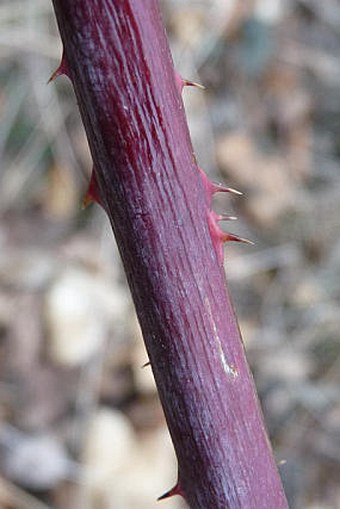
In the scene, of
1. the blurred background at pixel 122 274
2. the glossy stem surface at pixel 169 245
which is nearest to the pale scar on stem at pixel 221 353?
the glossy stem surface at pixel 169 245

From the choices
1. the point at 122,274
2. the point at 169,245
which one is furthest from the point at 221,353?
the point at 122,274

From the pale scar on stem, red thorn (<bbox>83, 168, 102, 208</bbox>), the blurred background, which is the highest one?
red thorn (<bbox>83, 168, 102, 208</bbox>)

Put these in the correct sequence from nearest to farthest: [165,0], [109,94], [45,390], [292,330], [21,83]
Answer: [109,94], [45,390], [292,330], [21,83], [165,0]

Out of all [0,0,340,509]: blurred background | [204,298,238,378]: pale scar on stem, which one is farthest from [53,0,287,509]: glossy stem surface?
[0,0,340,509]: blurred background

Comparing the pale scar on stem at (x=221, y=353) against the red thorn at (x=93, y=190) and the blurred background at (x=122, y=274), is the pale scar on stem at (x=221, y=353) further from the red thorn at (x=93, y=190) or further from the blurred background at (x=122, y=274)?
the blurred background at (x=122, y=274)

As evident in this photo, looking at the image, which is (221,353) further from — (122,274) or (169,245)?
(122,274)

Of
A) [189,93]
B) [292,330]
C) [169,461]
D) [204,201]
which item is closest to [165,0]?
[189,93]

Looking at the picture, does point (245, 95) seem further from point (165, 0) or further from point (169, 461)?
point (169, 461)

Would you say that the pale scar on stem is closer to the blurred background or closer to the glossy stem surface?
the glossy stem surface
